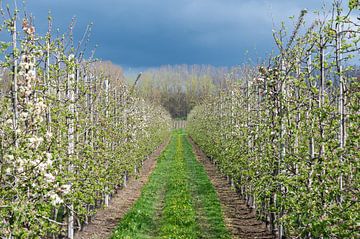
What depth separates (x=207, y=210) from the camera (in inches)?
593

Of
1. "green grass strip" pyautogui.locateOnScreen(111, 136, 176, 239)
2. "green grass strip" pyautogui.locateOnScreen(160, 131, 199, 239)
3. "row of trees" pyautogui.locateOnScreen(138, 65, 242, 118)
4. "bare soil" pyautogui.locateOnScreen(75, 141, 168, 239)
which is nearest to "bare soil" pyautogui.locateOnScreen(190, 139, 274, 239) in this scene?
"green grass strip" pyautogui.locateOnScreen(160, 131, 199, 239)

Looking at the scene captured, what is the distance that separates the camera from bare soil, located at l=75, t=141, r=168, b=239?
1277 cm

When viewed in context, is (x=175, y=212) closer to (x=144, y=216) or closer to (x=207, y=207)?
(x=144, y=216)

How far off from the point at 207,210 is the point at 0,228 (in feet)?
32.2

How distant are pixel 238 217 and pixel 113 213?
4378 mm

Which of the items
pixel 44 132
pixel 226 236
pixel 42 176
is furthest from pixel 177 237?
pixel 42 176

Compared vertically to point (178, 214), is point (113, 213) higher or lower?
lower

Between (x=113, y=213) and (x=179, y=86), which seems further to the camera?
(x=179, y=86)

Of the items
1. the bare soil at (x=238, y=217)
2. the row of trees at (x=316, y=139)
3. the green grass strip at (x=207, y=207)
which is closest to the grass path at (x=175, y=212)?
the green grass strip at (x=207, y=207)

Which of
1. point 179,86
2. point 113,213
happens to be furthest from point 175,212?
point 179,86

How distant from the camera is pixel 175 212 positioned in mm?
14016

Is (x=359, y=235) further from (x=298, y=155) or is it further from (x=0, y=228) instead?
(x=0, y=228)

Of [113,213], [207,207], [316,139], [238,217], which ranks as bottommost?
[113,213]

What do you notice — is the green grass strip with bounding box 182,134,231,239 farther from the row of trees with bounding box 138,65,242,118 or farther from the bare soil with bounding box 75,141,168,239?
the row of trees with bounding box 138,65,242,118
